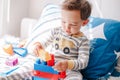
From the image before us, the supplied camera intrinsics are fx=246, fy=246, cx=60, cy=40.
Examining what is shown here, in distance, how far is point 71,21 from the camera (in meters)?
1.13

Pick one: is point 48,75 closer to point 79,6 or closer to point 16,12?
point 79,6

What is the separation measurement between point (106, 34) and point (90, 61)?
16 cm

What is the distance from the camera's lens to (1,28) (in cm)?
187

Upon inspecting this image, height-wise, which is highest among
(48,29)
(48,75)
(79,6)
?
(79,6)

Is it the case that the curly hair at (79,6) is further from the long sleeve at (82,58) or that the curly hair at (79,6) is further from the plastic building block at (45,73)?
the plastic building block at (45,73)

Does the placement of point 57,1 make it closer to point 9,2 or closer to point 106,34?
point 9,2

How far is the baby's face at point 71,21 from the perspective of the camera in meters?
1.13

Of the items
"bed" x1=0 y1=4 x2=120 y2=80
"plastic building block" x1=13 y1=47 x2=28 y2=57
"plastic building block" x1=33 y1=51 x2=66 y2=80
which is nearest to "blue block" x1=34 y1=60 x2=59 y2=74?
"plastic building block" x1=33 y1=51 x2=66 y2=80

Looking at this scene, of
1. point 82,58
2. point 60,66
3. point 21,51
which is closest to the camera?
point 60,66

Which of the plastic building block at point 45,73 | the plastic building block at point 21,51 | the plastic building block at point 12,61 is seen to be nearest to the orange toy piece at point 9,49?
the plastic building block at point 21,51

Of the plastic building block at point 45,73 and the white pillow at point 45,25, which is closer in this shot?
the plastic building block at point 45,73

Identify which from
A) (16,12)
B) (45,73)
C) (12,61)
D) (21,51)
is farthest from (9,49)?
(16,12)

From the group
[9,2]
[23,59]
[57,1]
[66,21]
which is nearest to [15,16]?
[9,2]

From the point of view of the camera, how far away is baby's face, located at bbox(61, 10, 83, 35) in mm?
1126
